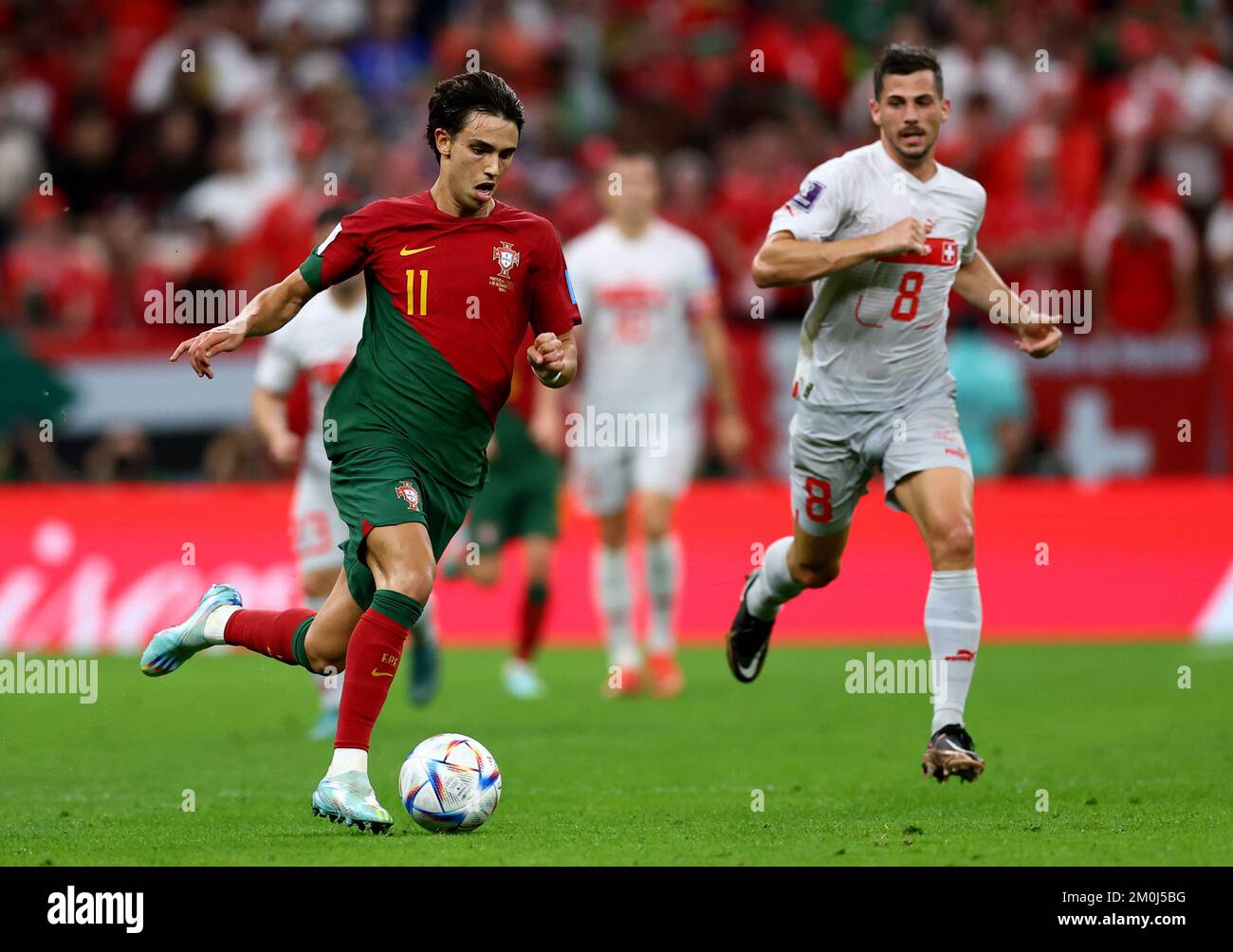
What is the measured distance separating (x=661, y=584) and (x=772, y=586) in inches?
146

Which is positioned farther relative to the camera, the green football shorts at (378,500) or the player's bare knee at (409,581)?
the green football shorts at (378,500)

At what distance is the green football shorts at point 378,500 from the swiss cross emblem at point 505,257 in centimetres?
77

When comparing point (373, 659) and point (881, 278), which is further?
point (881, 278)

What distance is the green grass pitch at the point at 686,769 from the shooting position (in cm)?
661

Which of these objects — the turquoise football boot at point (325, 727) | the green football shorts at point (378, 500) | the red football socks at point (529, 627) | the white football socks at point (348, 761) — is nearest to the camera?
the white football socks at point (348, 761)

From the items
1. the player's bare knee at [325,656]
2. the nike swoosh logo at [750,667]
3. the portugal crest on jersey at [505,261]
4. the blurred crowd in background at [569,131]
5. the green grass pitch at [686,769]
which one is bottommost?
the green grass pitch at [686,769]

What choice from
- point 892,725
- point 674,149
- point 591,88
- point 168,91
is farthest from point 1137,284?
point 168,91

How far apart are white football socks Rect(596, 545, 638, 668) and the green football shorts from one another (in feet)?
18.1

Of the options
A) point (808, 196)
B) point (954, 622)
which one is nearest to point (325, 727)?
point (954, 622)

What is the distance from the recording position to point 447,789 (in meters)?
7.02

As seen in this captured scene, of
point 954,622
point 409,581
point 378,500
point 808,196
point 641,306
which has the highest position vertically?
point 641,306

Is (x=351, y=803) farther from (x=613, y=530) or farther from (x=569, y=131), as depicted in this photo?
(x=569, y=131)

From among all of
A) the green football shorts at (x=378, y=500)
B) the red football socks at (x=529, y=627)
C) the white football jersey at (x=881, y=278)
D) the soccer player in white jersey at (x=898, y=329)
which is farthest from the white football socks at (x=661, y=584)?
the green football shorts at (x=378, y=500)

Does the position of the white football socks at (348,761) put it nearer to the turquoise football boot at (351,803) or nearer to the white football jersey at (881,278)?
the turquoise football boot at (351,803)
